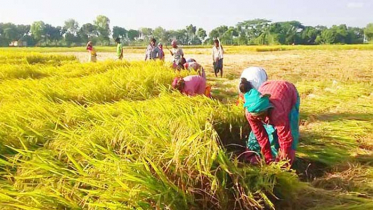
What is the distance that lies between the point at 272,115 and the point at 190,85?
2.04 metres

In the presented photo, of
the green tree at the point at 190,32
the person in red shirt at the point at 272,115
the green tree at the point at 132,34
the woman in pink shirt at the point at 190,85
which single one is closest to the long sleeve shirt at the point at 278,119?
the person in red shirt at the point at 272,115

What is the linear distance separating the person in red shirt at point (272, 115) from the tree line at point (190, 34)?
52.0 m

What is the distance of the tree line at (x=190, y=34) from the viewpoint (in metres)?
59.7

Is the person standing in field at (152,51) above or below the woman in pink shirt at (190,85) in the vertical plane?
above

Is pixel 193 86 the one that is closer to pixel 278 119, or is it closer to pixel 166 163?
pixel 278 119

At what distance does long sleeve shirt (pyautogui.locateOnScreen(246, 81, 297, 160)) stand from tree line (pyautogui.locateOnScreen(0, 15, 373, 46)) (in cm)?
5192

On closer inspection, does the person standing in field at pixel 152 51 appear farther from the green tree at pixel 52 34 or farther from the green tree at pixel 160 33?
the green tree at pixel 160 33

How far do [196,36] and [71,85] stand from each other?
85742 mm

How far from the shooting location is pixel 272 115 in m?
2.43

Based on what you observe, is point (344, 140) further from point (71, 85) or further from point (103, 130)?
point (71, 85)

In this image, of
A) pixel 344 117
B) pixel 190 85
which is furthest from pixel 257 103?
pixel 344 117

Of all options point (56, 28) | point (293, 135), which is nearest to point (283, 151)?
point (293, 135)

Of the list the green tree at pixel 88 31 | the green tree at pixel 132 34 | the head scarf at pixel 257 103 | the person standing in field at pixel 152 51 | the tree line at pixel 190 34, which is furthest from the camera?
the green tree at pixel 132 34

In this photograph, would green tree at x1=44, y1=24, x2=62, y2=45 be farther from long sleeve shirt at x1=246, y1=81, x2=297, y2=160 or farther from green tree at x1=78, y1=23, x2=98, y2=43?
long sleeve shirt at x1=246, y1=81, x2=297, y2=160
